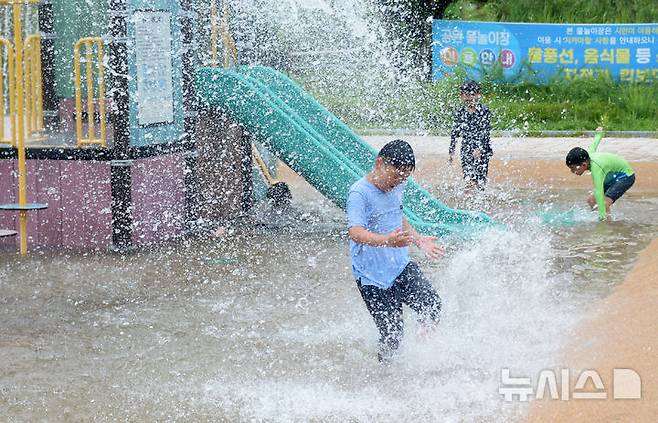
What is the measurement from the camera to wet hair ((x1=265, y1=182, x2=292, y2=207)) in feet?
42.4

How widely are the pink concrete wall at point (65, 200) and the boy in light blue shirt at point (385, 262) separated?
466cm

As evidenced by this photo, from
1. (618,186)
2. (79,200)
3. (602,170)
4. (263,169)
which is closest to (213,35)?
(263,169)

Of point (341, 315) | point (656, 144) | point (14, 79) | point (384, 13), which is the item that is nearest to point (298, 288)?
point (341, 315)

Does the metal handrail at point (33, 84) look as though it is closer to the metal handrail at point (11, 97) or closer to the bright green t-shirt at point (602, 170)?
the metal handrail at point (11, 97)

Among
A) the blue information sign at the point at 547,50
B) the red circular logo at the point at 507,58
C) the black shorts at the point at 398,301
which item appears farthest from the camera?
the red circular logo at the point at 507,58

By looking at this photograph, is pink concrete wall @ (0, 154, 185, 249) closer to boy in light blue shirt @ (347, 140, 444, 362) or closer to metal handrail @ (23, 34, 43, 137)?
metal handrail @ (23, 34, 43, 137)

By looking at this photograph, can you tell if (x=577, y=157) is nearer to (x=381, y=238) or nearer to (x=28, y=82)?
(x=381, y=238)

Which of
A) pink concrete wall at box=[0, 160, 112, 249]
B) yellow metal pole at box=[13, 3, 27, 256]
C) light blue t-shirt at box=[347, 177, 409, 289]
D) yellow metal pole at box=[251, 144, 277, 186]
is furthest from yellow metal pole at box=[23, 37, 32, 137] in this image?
light blue t-shirt at box=[347, 177, 409, 289]

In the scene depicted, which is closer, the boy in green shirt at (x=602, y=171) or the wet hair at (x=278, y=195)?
the boy in green shirt at (x=602, y=171)

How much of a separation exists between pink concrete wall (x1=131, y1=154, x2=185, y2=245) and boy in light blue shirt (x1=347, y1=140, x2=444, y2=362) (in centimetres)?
456

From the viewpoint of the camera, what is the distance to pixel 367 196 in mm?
6352

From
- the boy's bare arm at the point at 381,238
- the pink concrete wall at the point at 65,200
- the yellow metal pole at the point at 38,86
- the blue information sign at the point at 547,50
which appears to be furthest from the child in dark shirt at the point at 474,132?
the blue information sign at the point at 547,50

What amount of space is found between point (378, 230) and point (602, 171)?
16.0ft

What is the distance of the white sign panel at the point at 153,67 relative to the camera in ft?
34.7
